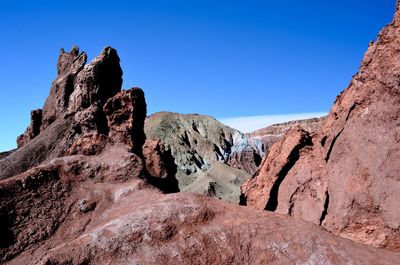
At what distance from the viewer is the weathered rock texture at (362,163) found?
12.4 m

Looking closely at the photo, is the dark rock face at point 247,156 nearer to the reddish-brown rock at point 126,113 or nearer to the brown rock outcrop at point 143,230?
the reddish-brown rock at point 126,113

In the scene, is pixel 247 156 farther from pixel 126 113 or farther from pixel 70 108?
pixel 126 113

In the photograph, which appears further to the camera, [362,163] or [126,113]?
[126,113]

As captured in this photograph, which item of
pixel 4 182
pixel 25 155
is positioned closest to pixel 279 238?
pixel 4 182

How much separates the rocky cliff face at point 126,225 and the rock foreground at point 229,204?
1.1 inches

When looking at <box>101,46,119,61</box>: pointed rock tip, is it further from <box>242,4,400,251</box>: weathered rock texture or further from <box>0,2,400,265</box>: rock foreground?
<box>242,4,400,251</box>: weathered rock texture

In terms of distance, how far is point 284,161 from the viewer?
61.8 feet

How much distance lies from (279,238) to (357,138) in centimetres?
637

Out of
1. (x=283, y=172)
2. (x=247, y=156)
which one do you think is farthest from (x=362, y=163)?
(x=247, y=156)

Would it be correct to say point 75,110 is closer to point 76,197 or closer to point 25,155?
point 25,155

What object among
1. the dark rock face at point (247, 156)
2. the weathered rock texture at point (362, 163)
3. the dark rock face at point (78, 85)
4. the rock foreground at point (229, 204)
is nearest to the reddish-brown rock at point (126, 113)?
the rock foreground at point (229, 204)

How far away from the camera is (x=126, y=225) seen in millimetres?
8805

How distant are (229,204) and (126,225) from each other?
2.91 m

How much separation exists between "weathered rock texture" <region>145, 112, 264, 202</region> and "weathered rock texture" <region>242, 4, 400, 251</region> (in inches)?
1965
